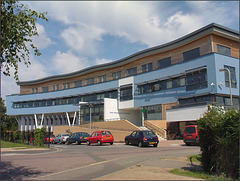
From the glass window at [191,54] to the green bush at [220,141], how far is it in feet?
93.0

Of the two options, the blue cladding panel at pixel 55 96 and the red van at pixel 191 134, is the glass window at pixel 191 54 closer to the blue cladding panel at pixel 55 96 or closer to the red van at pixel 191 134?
the blue cladding panel at pixel 55 96

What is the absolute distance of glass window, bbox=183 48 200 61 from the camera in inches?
1382

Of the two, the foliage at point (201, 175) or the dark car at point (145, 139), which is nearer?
the foliage at point (201, 175)

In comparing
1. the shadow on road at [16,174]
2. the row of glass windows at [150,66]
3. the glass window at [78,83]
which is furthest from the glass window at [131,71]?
the shadow on road at [16,174]

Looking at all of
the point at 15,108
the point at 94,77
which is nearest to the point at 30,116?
the point at 15,108

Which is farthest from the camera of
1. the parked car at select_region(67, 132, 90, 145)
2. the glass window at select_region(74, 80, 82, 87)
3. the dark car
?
the glass window at select_region(74, 80, 82, 87)

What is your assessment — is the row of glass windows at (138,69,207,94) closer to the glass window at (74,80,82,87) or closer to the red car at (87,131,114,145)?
the red car at (87,131,114,145)

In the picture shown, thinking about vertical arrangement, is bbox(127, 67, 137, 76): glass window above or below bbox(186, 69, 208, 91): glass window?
above

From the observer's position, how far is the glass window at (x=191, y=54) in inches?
1382

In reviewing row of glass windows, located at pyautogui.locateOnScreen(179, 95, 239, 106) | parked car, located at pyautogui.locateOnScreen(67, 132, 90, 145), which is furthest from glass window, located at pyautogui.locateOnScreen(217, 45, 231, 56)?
parked car, located at pyautogui.locateOnScreen(67, 132, 90, 145)

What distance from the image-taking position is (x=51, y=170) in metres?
9.91

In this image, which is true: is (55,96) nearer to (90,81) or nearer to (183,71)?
(90,81)

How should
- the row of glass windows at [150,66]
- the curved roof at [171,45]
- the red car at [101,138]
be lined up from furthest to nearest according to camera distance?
1. the row of glass windows at [150,66]
2. the curved roof at [171,45]
3. the red car at [101,138]

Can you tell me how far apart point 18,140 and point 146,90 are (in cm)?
2106
